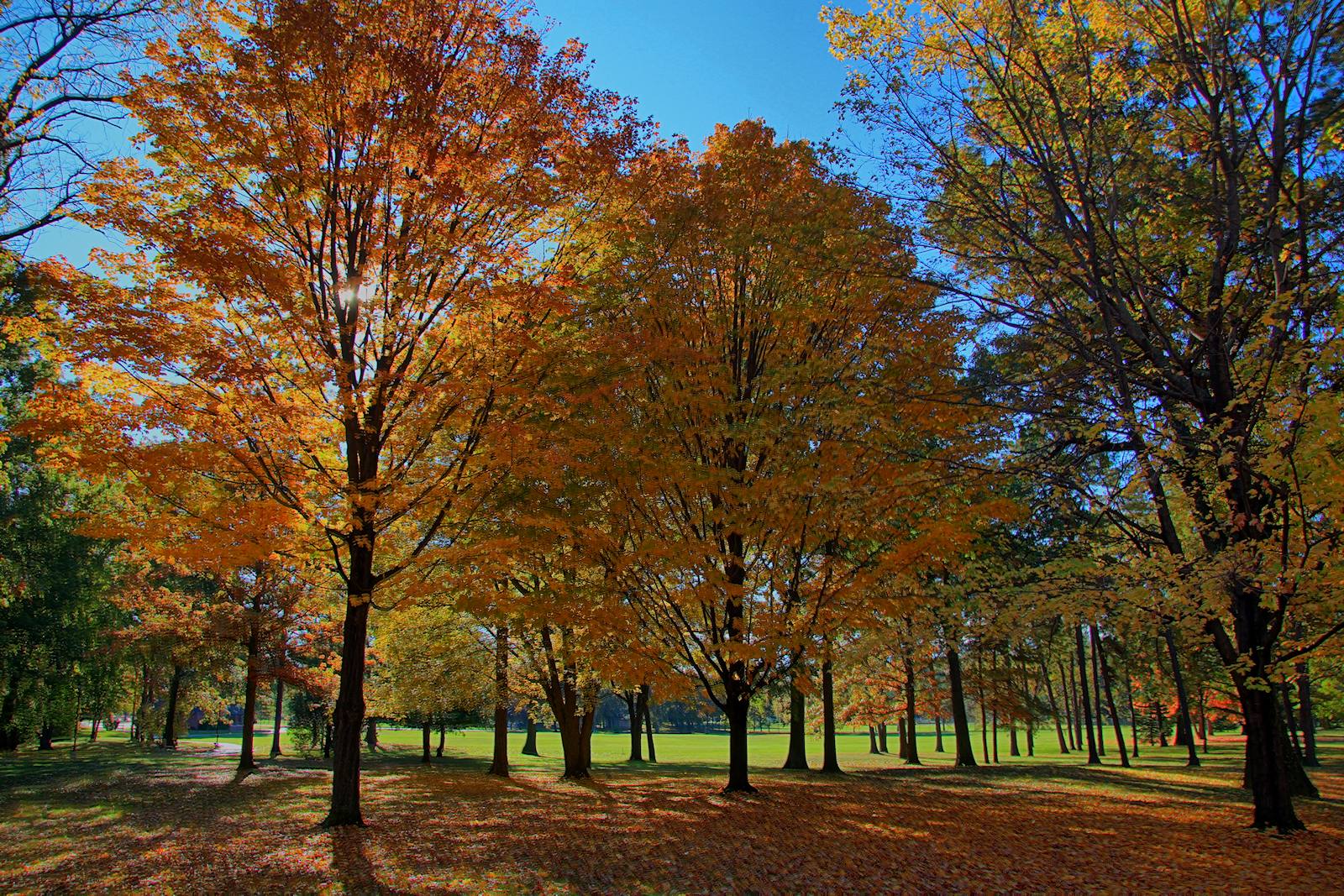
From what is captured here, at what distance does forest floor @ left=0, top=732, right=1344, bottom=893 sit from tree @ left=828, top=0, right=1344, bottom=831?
2.39 m

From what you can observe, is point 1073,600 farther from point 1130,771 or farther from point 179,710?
point 179,710

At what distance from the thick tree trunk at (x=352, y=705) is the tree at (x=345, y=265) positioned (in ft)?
0.10

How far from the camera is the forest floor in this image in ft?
22.9

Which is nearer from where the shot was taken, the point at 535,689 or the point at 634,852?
the point at 634,852

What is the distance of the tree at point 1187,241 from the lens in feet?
22.5

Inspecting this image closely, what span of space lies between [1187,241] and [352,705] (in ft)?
44.2

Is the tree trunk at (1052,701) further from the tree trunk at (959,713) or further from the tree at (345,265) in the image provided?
the tree at (345,265)

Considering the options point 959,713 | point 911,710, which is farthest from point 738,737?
point 911,710

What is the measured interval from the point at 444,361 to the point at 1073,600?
9.25m

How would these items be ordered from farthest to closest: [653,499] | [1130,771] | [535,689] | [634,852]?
1. [1130,771]
2. [535,689]
3. [653,499]
4. [634,852]

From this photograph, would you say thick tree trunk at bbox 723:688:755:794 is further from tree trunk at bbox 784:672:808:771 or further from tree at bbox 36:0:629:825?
tree trunk at bbox 784:672:808:771

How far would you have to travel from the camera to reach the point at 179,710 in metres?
37.0

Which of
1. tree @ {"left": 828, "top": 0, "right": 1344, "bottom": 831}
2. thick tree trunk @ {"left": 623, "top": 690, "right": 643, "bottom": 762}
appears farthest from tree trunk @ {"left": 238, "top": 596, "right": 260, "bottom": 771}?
tree @ {"left": 828, "top": 0, "right": 1344, "bottom": 831}

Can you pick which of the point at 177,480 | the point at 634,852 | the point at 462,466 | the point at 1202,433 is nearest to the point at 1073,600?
the point at 1202,433
